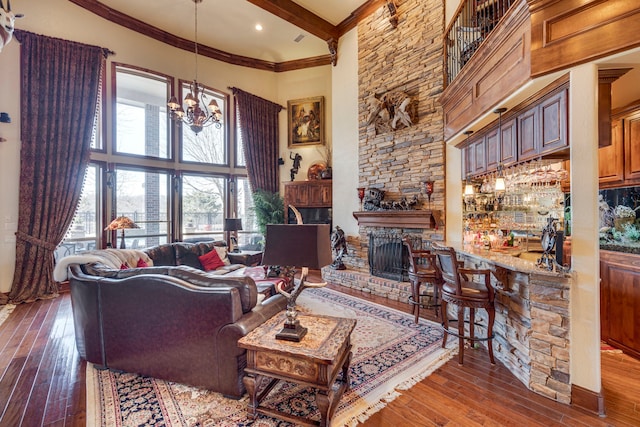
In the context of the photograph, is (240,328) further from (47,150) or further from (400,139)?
(47,150)

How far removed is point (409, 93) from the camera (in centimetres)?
514

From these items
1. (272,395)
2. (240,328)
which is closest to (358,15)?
(240,328)

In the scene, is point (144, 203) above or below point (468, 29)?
below

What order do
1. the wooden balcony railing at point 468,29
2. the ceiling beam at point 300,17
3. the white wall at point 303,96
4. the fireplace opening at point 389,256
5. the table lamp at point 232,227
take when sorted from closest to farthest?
the wooden balcony railing at point 468,29
the fireplace opening at point 389,256
the ceiling beam at point 300,17
the table lamp at point 232,227
the white wall at point 303,96

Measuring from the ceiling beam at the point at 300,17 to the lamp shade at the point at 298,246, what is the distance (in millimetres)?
5462

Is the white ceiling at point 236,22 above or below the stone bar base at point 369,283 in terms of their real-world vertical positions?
above

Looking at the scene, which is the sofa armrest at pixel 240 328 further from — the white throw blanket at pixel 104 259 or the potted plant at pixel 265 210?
the potted plant at pixel 265 210

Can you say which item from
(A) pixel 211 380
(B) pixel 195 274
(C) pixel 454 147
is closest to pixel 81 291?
(B) pixel 195 274

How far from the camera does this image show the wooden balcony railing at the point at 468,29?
334 centimetres

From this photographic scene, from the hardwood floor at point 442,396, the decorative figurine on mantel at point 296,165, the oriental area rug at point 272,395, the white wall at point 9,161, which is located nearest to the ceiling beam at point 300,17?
the decorative figurine on mantel at point 296,165

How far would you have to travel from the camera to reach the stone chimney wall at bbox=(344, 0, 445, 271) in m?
4.71

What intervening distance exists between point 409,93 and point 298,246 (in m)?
A: 4.50

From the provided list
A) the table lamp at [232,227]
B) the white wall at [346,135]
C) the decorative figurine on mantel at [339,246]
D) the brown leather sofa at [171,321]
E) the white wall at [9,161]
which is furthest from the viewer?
the table lamp at [232,227]

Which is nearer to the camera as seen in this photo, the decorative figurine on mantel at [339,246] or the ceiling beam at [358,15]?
the ceiling beam at [358,15]
